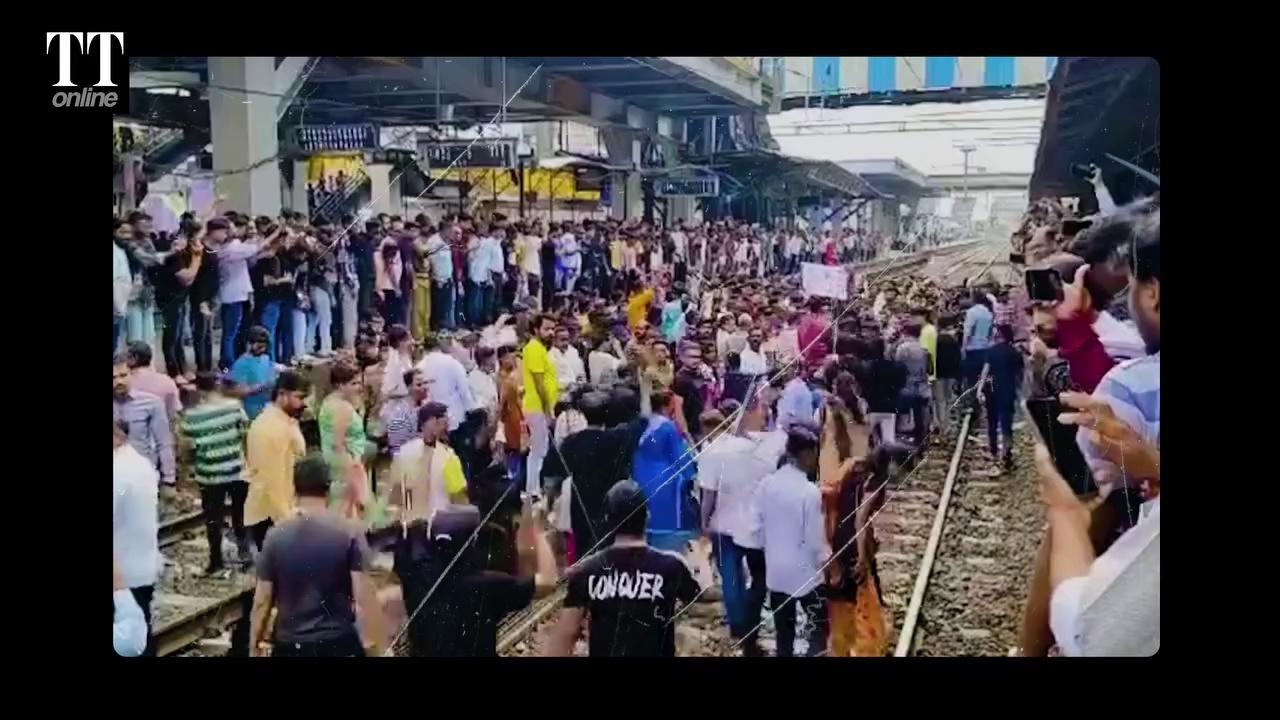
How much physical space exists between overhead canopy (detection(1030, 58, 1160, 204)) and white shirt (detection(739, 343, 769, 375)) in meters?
1.00

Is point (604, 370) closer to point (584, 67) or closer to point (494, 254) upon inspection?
point (494, 254)

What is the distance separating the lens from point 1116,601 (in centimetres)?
398

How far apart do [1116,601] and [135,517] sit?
2915 millimetres

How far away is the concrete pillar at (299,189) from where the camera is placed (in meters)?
4.09

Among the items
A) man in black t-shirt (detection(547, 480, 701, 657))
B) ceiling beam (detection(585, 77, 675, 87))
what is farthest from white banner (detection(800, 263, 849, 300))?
man in black t-shirt (detection(547, 480, 701, 657))


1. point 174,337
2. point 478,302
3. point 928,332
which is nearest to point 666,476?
point 478,302

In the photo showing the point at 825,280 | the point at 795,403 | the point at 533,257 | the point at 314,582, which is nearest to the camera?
the point at 314,582

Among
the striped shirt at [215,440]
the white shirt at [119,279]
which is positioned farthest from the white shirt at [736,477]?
the white shirt at [119,279]

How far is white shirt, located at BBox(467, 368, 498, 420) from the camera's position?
410 centimetres

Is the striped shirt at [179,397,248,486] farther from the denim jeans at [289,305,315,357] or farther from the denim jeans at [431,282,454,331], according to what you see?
the denim jeans at [431,282,454,331]

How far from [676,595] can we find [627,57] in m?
1.61
